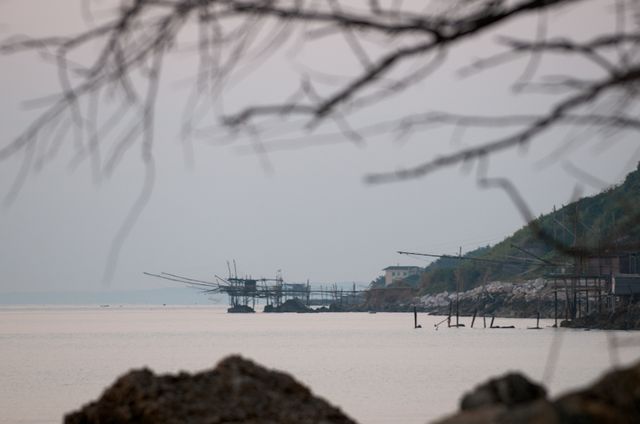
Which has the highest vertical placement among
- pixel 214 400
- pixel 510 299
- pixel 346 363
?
pixel 510 299

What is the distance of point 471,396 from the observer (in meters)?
4.37

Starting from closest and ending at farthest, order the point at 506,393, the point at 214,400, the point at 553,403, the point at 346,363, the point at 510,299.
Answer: the point at 553,403, the point at 506,393, the point at 214,400, the point at 346,363, the point at 510,299

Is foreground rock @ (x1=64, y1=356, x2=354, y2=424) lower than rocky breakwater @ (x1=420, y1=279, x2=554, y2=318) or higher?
lower

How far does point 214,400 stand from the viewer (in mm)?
5523

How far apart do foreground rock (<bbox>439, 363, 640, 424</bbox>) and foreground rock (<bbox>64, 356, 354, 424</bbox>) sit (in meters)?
1.26

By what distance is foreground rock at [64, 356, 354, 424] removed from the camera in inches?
213

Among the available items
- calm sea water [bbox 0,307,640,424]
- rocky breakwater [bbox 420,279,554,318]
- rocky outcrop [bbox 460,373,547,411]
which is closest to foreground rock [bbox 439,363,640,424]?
rocky outcrop [bbox 460,373,547,411]

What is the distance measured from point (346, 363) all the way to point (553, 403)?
59.0 metres

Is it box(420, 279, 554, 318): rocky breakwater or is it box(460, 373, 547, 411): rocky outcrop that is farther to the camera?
box(420, 279, 554, 318): rocky breakwater

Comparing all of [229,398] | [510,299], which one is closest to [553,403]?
[229,398]

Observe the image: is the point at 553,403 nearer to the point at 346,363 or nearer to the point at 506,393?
the point at 506,393

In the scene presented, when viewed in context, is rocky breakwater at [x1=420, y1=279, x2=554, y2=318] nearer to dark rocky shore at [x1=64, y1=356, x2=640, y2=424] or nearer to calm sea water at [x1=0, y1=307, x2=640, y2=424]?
calm sea water at [x1=0, y1=307, x2=640, y2=424]

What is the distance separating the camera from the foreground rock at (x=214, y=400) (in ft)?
17.8

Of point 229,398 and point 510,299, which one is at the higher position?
point 510,299
